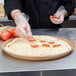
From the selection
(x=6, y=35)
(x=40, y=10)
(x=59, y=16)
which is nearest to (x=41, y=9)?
(x=40, y=10)

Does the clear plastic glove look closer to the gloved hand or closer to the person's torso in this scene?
the gloved hand

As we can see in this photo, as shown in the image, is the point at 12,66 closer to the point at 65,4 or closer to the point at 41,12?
the point at 41,12

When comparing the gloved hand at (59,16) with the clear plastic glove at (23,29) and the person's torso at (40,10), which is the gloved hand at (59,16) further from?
the clear plastic glove at (23,29)

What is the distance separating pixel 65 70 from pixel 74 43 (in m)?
0.37

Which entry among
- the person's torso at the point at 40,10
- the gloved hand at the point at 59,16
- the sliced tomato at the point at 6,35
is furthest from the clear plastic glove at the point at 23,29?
the person's torso at the point at 40,10

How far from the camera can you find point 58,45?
108 cm

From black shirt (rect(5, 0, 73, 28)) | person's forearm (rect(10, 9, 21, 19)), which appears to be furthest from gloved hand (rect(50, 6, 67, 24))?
person's forearm (rect(10, 9, 21, 19))

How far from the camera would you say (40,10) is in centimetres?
161

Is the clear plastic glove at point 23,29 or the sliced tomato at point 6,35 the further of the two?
the sliced tomato at point 6,35

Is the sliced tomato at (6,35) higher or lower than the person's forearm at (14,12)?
lower

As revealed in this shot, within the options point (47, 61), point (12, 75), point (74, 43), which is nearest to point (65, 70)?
point (47, 61)

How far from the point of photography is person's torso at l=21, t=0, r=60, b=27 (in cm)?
161

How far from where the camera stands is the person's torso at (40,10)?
1.61m

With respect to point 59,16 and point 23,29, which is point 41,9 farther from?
point 23,29
